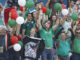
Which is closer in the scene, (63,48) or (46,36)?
(46,36)

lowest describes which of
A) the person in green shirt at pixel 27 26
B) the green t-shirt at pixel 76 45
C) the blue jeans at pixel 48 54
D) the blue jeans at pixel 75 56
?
the blue jeans at pixel 75 56

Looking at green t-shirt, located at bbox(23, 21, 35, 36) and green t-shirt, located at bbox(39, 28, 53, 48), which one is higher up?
green t-shirt, located at bbox(23, 21, 35, 36)

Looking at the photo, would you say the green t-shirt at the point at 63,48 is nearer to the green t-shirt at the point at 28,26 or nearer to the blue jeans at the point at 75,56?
the blue jeans at the point at 75,56

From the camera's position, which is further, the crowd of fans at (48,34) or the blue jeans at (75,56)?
the blue jeans at (75,56)

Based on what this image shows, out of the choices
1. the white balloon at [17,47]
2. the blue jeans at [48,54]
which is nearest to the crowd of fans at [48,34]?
the blue jeans at [48,54]

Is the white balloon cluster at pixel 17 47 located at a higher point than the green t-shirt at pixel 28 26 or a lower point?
lower

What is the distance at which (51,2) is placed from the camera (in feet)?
27.2

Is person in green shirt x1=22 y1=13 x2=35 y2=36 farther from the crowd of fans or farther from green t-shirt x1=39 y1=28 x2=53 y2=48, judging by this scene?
green t-shirt x1=39 y1=28 x2=53 y2=48

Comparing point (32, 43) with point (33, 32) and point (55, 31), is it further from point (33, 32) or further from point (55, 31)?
point (55, 31)

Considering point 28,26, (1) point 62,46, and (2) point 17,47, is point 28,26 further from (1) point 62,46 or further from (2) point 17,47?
(1) point 62,46

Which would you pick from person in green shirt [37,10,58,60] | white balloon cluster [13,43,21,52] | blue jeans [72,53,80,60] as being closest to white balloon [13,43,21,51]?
white balloon cluster [13,43,21,52]

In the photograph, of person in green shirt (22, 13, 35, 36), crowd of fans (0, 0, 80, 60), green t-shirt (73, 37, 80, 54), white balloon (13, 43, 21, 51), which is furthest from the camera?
green t-shirt (73, 37, 80, 54)

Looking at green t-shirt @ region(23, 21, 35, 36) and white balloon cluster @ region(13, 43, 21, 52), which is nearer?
white balloon cluster @ region(13, 43, 21, 52)

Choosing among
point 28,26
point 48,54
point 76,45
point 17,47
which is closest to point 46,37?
point 48,54
